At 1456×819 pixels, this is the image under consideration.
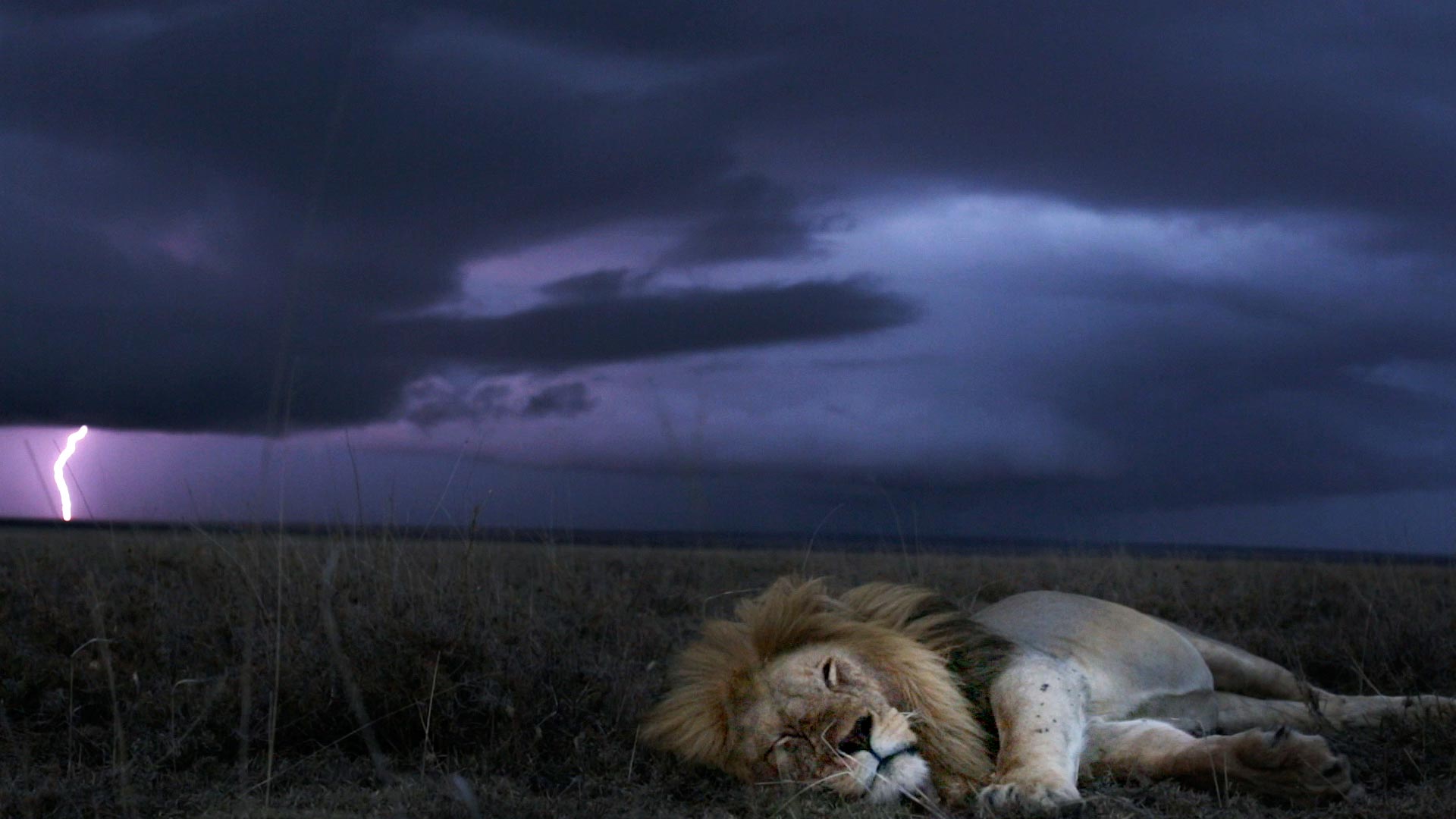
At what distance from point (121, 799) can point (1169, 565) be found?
1145cm

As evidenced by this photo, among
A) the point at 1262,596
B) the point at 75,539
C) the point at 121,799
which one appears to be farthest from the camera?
the point at 75,539

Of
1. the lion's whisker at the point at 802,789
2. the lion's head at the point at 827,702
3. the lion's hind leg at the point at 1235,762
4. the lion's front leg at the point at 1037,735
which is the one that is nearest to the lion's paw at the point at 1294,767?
the lion's hind leg at the point at 1235,762

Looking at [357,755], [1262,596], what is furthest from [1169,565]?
[357,755]

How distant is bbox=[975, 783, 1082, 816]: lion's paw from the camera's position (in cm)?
380

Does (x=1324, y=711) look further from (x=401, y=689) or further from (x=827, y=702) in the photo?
(x=401, y=689)

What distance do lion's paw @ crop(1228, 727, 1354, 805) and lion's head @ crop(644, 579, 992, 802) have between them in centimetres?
88

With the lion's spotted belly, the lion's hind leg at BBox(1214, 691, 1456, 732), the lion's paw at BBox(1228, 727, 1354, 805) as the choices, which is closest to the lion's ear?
the lion's spotted belly

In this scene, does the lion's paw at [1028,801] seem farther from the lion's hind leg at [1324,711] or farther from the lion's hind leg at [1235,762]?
the lion's hind leg at [1324,711]

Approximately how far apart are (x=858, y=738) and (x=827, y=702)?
0.50 feet

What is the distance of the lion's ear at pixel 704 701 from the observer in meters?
4.35

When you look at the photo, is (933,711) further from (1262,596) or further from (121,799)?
(1262,596)

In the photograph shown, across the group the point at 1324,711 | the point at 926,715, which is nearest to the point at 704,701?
the point at 926,715

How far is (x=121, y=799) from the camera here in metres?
4.03

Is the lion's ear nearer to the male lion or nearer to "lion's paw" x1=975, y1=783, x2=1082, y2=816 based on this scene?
the male lion
